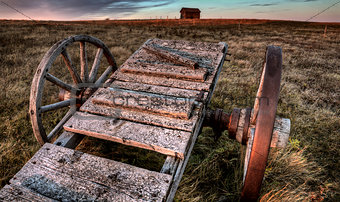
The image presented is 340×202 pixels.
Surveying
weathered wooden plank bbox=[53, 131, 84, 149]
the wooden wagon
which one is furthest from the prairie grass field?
weathered wooden plank bbox=[53, 131, 84, 149]

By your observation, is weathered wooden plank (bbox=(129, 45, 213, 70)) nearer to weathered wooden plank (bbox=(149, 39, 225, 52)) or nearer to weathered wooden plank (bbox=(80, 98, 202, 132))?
weathered wooden plank (bbox=(149, 39, 225, 52))

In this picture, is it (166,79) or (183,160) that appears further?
(166,79)

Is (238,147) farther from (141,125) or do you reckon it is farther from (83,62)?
(83,62)

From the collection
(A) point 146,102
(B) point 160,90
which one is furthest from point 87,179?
(B) point 160,90

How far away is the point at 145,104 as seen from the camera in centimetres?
196

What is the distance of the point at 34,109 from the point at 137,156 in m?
1.28

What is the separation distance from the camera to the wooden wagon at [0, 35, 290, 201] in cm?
130

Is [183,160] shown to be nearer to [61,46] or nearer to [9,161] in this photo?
[61,46]

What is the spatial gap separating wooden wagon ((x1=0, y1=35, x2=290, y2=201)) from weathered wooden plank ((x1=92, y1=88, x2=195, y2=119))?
Result: 11mm

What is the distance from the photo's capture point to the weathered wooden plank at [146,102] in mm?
1863

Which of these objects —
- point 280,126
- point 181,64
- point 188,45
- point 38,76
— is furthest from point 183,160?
point 188,45

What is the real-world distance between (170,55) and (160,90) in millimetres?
699

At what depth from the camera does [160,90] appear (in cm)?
221

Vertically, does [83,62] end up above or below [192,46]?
below
